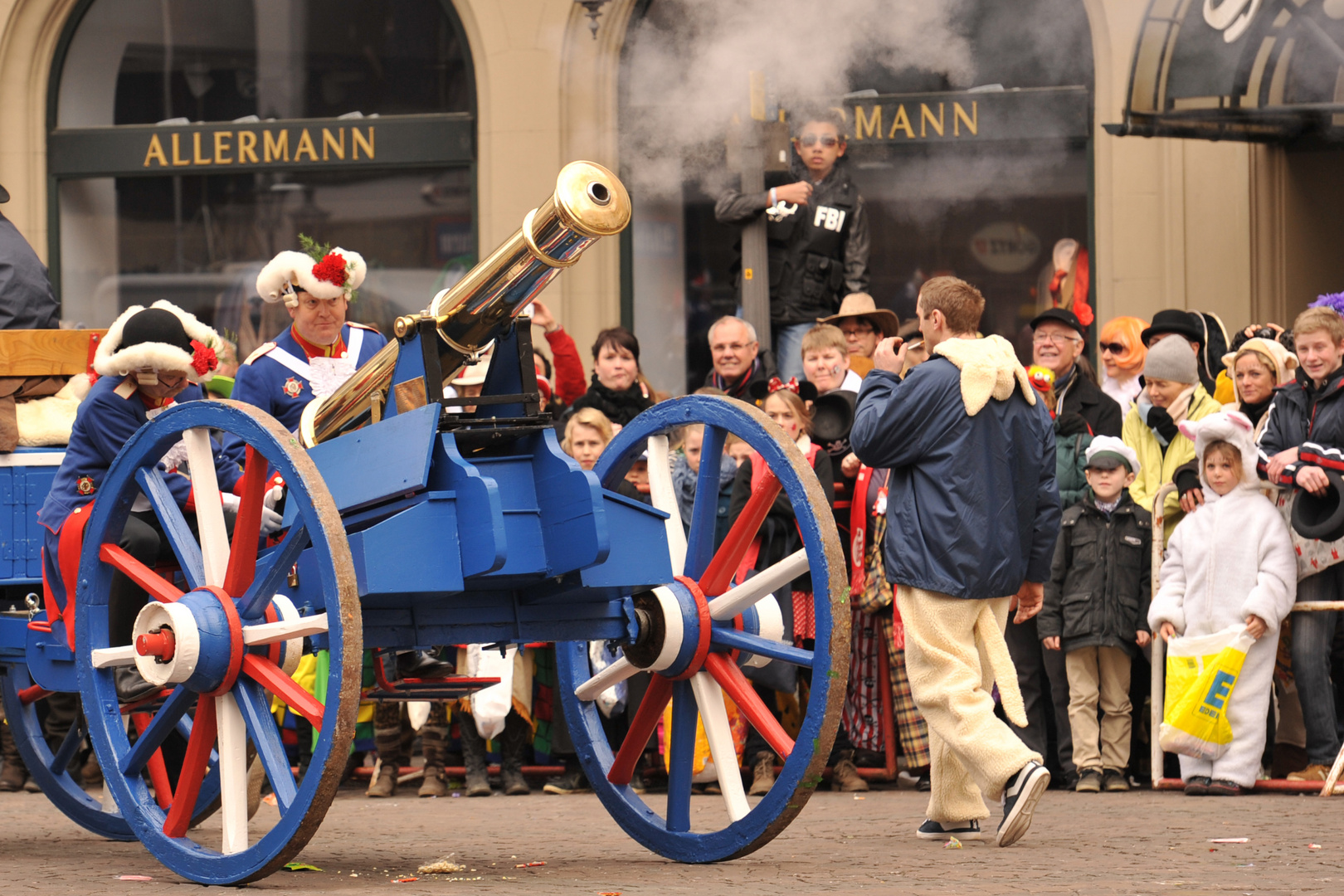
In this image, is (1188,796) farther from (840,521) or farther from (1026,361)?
(1026,361)

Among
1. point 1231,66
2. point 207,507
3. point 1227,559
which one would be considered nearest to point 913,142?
point 1231,66

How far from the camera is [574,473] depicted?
218 inches

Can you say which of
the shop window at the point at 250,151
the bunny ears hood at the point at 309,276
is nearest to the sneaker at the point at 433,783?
the bunny ears hood at the point at 309,276

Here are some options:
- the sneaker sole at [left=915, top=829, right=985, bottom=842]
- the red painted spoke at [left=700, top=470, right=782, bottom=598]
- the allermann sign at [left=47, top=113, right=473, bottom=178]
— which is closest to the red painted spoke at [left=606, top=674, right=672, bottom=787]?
the red painted spoke at [left=700, top=470, right=782, bottom=598]

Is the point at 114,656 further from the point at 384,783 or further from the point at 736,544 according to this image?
the point at 384,783

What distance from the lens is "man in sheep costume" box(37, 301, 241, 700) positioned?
6.14 metres

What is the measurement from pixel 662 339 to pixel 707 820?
548cm

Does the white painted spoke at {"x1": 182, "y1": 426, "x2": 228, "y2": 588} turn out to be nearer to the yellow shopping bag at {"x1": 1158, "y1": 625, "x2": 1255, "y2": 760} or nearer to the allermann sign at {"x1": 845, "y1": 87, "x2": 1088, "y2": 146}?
the yellow shopping bag at {"x1": 1158, "y1": 625, "x2": 1255, "y2": 760}

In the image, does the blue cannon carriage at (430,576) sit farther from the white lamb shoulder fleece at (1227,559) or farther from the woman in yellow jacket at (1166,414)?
the woman in yellow jacket at (1166,414)

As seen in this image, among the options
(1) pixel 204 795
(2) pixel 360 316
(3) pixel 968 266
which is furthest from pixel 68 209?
(1) pixel 204 795

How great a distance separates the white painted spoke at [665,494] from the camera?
6.34 meters

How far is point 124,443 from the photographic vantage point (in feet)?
20.4

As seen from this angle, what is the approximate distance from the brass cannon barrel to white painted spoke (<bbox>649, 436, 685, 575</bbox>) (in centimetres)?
82

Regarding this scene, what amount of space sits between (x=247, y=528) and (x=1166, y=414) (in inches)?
175
